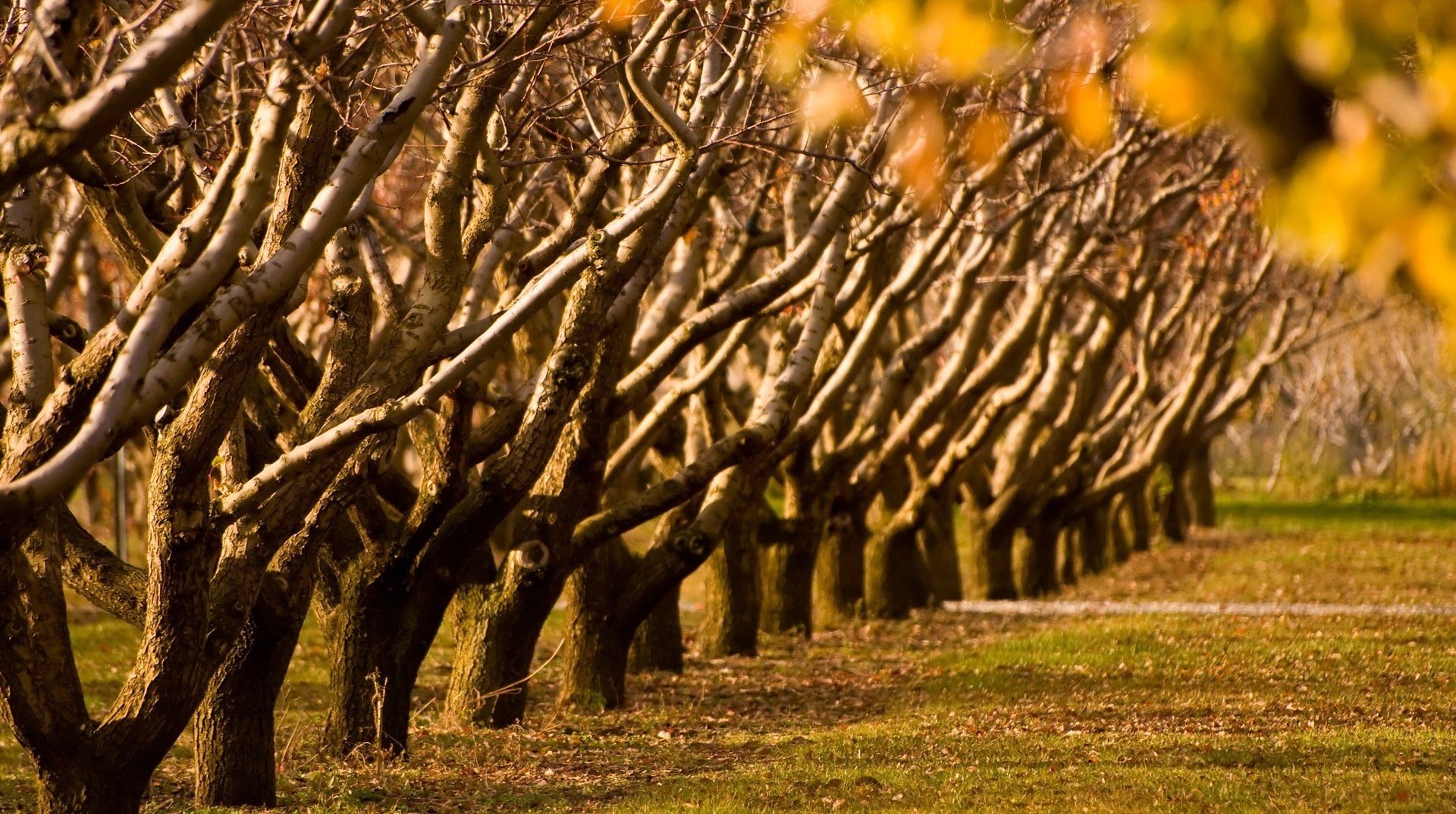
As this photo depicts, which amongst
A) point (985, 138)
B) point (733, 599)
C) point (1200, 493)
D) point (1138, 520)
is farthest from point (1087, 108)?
point (1200, 493)

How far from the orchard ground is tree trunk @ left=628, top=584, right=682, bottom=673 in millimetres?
222

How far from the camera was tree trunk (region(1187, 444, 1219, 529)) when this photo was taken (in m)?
38.4

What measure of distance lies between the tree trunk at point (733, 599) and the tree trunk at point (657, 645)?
49.0 inches

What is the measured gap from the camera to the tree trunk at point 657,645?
13805 millimetres

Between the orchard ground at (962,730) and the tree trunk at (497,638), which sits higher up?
the tree trunk at (497,638)

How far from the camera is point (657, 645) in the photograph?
544 inches

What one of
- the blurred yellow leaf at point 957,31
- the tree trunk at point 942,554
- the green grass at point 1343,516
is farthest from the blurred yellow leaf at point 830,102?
the green grass at point 1343,516

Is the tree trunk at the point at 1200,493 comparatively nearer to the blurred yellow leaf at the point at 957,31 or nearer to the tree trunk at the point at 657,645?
the tree trunk at the point at 657,645

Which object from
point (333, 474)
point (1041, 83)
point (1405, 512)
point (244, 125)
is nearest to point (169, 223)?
point (244, 125)

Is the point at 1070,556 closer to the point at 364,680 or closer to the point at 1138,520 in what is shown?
the point at 1138,520

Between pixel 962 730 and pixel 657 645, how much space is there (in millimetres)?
3862

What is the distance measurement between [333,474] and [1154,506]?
A: 30.6 meters

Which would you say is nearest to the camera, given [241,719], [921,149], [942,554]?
[241,719]

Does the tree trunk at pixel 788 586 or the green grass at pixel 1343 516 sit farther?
the green grass at pixel 1343 516
